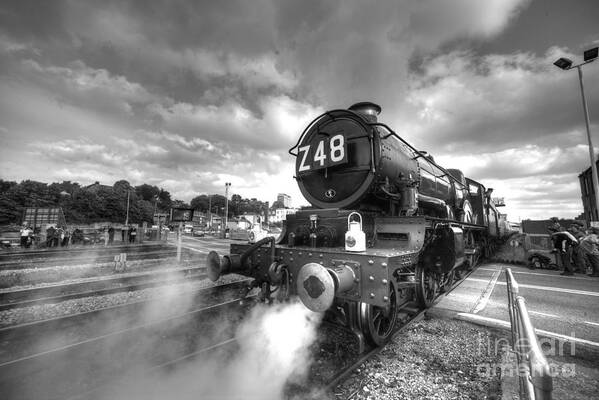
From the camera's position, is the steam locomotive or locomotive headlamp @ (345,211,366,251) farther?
locomotive headlamp @ (345,211,366,251)

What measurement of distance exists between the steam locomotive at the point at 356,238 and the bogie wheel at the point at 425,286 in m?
0.02

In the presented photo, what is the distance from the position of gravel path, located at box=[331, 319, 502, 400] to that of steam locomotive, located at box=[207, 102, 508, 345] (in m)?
0.31

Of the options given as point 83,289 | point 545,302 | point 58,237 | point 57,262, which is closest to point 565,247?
point 545,302

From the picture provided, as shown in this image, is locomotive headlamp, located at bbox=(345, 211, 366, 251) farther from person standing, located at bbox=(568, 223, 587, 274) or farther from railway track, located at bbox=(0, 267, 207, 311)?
person standing, located at bbox=(568, 223, 587, 274)

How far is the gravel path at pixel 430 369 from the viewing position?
2582 mm

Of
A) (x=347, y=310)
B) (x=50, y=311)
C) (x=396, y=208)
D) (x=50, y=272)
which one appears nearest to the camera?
(x=347, y=310)

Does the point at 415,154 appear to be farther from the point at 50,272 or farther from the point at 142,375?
the point at 50,272

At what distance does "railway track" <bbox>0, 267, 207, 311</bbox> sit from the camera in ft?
19.7

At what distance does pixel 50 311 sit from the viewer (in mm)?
5594

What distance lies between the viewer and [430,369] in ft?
9.80

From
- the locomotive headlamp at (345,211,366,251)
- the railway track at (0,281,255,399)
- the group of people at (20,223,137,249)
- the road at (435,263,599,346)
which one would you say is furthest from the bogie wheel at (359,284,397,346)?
the group of people at (20,223,137,249)

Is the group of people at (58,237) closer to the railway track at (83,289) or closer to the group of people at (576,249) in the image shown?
the railway track at (83,289)

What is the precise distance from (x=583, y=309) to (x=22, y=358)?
30.2ft

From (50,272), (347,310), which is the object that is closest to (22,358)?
(347,310)
